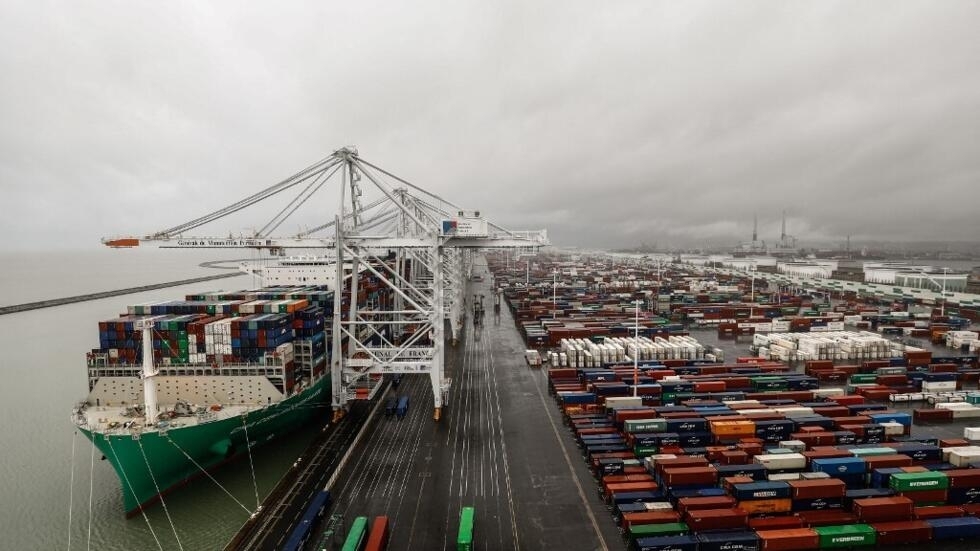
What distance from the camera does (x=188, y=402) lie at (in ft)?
80.0

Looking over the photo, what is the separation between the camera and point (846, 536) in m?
Answer: 16.5

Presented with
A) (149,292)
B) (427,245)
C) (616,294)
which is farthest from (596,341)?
(149,292)

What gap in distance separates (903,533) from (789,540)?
438cm

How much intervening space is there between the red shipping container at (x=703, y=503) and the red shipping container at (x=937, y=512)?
23.6 feet

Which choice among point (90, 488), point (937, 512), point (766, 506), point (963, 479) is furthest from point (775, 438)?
point (90, 488)

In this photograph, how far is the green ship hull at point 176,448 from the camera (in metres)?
19.0

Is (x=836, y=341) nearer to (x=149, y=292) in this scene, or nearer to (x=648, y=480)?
(x=648, y=480)

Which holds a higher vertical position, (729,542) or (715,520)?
(715,520)

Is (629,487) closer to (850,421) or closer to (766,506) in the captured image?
(766,506)

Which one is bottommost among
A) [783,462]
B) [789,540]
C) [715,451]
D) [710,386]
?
[789,540]

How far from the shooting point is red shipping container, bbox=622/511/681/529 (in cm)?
1709

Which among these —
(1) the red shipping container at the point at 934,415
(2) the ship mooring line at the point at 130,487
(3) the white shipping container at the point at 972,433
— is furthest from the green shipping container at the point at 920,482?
(2) the ship mooring line at the point at 130,487

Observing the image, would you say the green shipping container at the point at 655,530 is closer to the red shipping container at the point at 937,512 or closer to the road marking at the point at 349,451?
the red shipping container at the point at 937,512

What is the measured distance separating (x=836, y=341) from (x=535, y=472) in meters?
40.3
